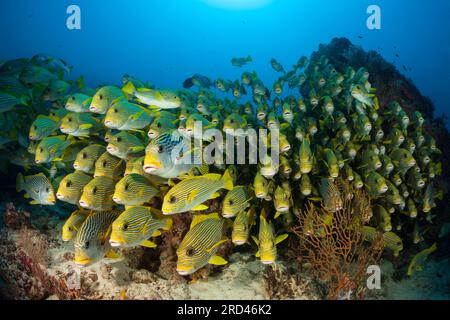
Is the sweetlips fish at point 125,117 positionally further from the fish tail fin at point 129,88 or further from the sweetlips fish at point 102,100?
the fish tail fin at point 129,88

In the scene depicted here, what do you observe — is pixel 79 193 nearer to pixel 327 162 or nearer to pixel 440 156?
pixel 327 162

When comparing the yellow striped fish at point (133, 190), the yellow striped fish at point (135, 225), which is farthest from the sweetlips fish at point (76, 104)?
the yellow striped fish at point (135, 225)

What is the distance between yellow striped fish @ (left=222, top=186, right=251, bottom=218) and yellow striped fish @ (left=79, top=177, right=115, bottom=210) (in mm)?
1442

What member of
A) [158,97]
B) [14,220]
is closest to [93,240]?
[158,97]

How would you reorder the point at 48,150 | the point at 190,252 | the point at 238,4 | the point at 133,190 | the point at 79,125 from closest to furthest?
the point at 190,252, the point at 133,190, the point at 79,125, the point at 48,150, the point at 238,4

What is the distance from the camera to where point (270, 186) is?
4133mm

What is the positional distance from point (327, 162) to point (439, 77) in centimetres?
10299

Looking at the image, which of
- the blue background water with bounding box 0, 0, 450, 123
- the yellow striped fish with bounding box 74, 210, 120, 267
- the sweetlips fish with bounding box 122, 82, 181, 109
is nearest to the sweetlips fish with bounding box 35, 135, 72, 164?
the sweetlips fish with bounding box 122, 82, 181, 109

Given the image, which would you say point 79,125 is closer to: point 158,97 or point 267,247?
point 158,97

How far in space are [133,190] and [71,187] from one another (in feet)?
3.45

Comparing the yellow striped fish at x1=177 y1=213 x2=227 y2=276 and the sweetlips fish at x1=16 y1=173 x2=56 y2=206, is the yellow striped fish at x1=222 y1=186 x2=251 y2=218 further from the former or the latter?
the sweetlips fish at x1=16 y1=173 x2=56 y2=206

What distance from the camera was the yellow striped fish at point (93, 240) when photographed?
2883 millimetres

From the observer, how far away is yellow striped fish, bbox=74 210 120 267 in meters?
2.88

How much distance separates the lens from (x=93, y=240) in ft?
9.75
